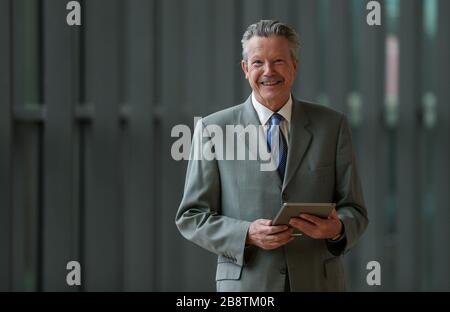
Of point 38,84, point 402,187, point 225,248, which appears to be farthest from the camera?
point 402,187

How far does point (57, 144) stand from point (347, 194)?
2.13m

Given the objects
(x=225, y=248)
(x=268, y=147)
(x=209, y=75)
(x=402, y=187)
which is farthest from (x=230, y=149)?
(x=402, y=187)

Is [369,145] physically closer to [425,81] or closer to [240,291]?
[425,81]

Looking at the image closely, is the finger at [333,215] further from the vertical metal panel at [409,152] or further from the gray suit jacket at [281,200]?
the vertical metal panel at [409,152]

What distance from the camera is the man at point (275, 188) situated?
2.17 meters

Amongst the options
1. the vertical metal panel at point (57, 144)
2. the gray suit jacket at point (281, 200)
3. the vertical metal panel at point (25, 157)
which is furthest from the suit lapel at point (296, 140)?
the vertical metal panel at point (25, 157)

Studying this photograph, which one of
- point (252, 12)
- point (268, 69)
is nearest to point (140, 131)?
point (252, 12)

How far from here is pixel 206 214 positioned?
219cm

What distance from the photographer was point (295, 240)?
86.8 inches

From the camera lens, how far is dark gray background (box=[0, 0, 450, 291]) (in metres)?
3.97

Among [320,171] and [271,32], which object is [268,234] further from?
[271,32]

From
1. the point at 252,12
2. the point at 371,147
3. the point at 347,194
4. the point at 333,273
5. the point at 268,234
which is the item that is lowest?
the point at 333,273

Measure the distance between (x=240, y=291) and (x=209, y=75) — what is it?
2096 mm

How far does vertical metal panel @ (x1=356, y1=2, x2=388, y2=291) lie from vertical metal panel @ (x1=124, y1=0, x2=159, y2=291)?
1052 millimetres
